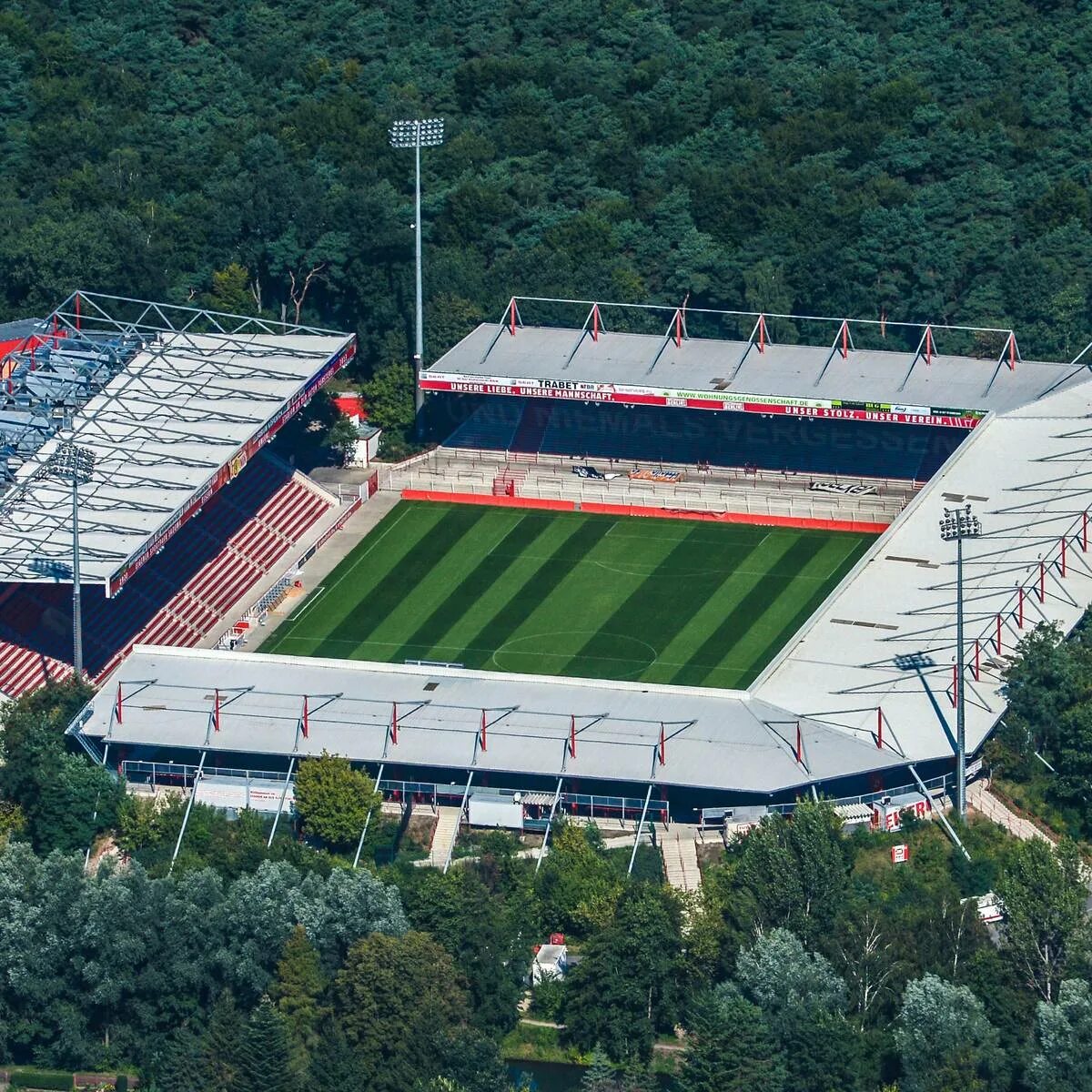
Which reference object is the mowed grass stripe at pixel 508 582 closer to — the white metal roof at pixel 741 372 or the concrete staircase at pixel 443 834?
the white metal roof at pixel 741 372

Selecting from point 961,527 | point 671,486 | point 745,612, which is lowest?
point 961,527

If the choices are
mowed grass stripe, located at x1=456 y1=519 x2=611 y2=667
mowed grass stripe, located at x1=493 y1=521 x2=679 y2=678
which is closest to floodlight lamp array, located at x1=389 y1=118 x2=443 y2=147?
mowed grass stripe, located at x1=456 y1=519 x2=611 y2=667

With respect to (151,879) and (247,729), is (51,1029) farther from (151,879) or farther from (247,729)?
(247,729)

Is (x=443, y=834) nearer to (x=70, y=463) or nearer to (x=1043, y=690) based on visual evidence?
(x=1043, y=690)

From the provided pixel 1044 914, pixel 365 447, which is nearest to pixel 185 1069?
pixel 1044 914

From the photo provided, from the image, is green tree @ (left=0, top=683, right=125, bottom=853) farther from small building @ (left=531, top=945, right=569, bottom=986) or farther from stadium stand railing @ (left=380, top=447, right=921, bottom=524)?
stadium stand railing @ (left=380, top=447, right=921, bottom=524)

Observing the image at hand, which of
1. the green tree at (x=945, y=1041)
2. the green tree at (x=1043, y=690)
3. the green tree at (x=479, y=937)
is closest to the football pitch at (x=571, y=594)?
the green tree at (x=1043, y=690)
